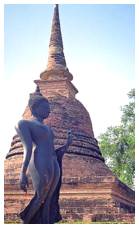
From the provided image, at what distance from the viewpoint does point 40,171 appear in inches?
220

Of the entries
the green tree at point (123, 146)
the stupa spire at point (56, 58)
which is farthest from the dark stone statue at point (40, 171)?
the green tree at point (123, 146)

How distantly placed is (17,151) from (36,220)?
6.34 meters

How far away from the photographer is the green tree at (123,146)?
20.0 m

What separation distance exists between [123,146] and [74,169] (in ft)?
33.8

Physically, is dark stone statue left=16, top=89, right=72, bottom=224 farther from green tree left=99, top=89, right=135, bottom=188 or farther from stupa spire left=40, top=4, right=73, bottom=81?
green tree left=99, top=89, right=135, bottom=188

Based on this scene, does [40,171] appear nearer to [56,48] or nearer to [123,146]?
[56,48]

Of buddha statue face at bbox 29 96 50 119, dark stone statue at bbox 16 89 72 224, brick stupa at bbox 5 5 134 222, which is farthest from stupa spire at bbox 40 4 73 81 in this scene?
dark stone statue at bbox 16 89 72 224

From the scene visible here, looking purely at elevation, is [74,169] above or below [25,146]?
below

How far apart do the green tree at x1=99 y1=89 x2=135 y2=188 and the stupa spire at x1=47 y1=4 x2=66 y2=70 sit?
5703 millimetres

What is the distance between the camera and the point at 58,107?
1220cm

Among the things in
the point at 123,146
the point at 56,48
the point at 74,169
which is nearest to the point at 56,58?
the point at 56,48

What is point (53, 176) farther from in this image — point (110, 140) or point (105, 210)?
point (110, 140)

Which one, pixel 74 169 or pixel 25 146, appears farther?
pixel 74 169
